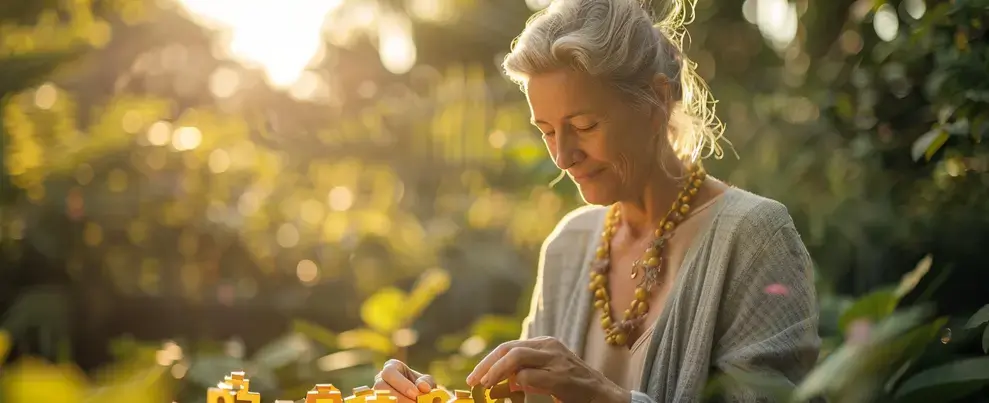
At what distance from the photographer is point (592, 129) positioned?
204 centimetres

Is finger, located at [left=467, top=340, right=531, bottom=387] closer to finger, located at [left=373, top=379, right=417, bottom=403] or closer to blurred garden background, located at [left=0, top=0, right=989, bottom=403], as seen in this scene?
finger, located at [left=373, top=379, right=417, bottom=403]

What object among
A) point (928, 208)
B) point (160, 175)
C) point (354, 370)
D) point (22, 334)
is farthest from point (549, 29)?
point (160, 175)

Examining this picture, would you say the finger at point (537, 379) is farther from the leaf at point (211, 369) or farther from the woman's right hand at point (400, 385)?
the leaf at point (211, 369)

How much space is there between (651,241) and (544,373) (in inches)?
23.7

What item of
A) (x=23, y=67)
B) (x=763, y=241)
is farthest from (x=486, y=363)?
(x=23, y=67)

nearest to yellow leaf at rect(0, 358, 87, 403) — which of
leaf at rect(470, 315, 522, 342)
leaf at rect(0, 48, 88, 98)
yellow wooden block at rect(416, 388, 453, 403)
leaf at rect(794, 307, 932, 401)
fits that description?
leaf at rect(794, 307, 932, 401)

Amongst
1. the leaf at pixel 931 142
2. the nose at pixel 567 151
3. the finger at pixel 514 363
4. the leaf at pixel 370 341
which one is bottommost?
the finger at pixel 514 363

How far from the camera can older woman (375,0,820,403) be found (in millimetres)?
1934

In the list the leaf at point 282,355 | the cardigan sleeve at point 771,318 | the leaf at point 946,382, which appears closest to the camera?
the leaf at point 946,382

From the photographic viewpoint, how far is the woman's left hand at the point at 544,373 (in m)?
1.74

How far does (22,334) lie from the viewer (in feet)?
10.7

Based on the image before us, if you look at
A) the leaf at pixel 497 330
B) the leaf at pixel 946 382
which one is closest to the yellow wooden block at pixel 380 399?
the leaf at pixel 946 382

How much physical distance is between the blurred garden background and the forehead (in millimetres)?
640

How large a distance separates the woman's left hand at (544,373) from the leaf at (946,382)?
1.80 ft
